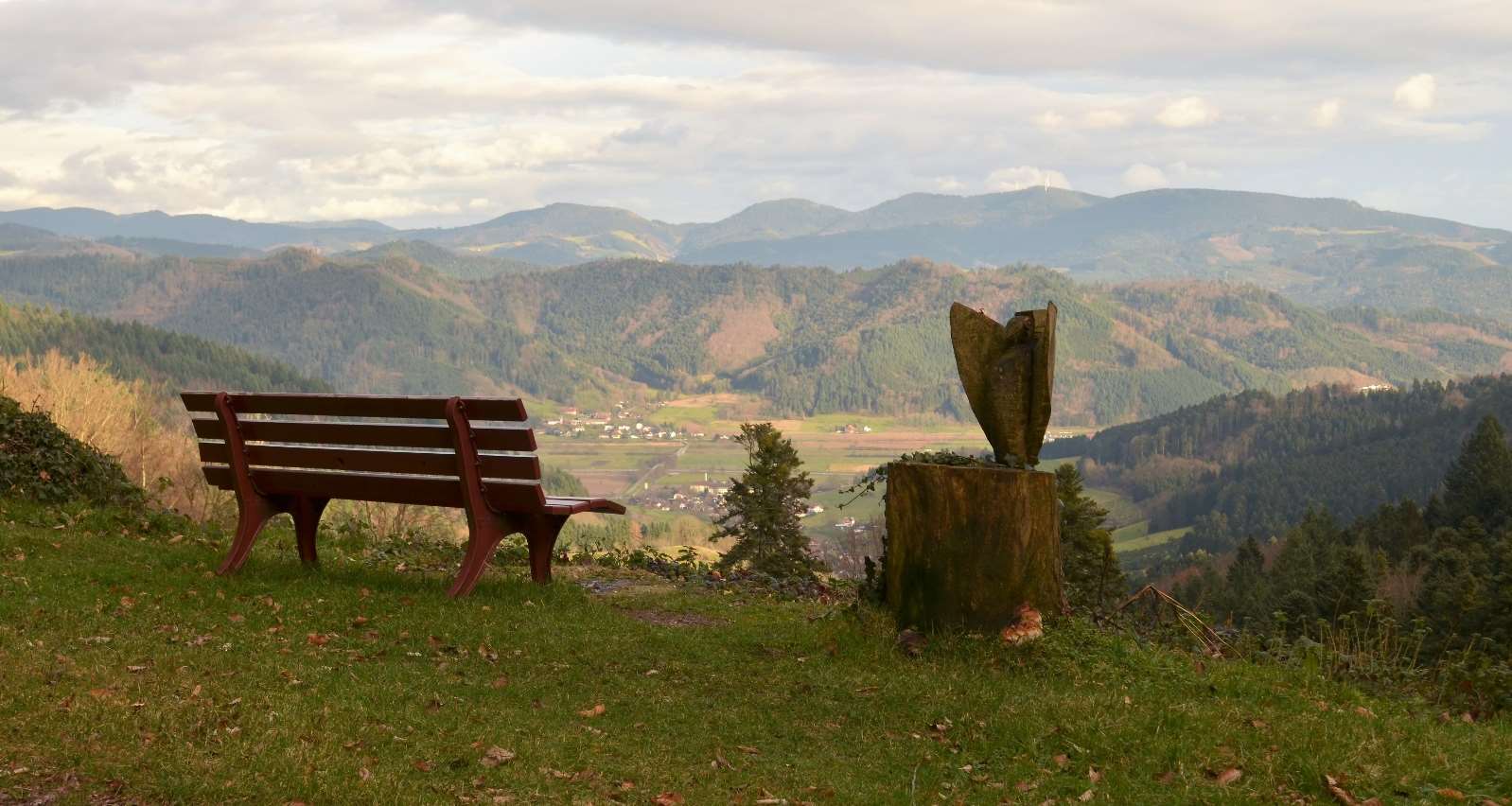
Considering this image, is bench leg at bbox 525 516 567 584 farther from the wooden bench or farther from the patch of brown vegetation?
the patch of brown vegetation

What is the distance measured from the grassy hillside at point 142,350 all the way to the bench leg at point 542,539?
15901 centimetres

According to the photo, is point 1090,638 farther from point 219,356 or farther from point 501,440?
point 219,356

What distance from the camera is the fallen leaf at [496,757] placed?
5465 mm

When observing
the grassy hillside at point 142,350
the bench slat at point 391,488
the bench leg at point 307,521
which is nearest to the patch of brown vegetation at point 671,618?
the bench slat at point 391,488

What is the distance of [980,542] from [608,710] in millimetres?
2505

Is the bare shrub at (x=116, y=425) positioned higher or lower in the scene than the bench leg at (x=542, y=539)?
lower

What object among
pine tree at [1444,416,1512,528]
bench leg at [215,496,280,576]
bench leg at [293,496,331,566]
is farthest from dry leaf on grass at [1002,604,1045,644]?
pine tree at [1444,416,1512,528]

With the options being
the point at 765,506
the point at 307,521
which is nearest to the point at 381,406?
the point at 307,521

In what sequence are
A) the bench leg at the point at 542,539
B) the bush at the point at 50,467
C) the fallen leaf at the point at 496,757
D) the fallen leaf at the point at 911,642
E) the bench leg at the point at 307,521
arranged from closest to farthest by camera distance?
A: the fallen leaf at the point at 496,757, the fallen leaf at the point at 911,642, the bench leg at the point at 542,539, the bench leg at the point at 307,521, the bush at the point at 50,467

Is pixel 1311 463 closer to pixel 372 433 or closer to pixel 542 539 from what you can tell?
pixel 542 539

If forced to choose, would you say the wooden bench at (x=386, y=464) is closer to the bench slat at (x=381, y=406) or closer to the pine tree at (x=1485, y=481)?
the bench slat at (x=381, y=406)

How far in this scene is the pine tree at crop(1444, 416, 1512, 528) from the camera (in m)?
63.5

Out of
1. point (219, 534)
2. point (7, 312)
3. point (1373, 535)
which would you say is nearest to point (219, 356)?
Result: point (7, 312)

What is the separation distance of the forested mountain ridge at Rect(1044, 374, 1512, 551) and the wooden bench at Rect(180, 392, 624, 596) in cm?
12538
